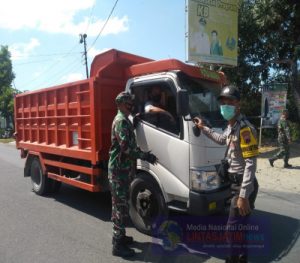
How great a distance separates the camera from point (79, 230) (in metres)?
5.64

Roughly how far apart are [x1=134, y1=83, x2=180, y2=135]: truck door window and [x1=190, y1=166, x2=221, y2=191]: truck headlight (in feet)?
1.95

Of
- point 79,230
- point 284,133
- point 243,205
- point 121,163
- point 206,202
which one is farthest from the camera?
point 284,133

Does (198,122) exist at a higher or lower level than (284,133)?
higher

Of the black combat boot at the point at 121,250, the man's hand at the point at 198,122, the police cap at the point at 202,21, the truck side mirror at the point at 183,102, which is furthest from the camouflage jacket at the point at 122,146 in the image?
the police cap at the point at 202,21

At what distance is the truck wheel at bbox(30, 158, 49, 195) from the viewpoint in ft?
26.0

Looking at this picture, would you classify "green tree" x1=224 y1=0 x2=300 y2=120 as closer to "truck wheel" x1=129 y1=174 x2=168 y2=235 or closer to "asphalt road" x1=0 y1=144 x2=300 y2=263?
"asphalt road" x1=0 y1=144 x2=300 y2=263

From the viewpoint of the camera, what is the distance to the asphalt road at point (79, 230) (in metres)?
4.61

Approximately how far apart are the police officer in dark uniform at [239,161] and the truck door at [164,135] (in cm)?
88

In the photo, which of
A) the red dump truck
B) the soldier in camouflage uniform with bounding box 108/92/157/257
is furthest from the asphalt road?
the red dump truck

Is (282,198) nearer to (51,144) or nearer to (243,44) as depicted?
(51,144)

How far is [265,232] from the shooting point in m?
5.44

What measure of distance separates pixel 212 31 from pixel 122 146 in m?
9.68

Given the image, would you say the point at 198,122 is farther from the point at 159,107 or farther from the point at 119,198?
the point at 119,198

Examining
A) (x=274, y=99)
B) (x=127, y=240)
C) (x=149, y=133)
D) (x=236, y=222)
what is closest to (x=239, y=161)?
(x=236, y=222)
